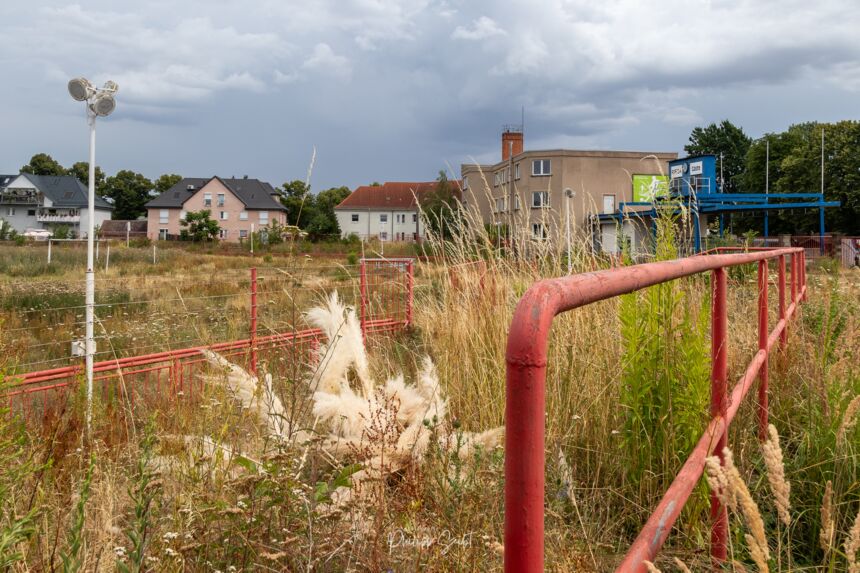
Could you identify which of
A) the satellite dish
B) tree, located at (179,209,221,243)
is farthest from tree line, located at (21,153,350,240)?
the satellite dish

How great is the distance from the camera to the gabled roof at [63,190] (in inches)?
3903

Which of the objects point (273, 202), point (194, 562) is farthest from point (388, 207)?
point (194, 562)

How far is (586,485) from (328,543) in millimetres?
1478

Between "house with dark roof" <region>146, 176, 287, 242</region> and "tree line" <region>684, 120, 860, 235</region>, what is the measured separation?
55358 millimetres

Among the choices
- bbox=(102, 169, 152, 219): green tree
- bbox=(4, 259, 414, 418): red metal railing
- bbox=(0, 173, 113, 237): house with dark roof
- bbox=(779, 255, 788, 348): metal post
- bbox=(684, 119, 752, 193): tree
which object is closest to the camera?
bbox=(779, 255, 788, 348): metal post

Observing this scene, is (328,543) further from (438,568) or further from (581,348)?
(581,348)

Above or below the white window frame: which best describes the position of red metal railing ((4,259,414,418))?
below

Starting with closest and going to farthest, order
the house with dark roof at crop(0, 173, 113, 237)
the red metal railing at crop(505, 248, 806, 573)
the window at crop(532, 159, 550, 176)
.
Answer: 1. the red metal railing at crop(505, 248, 806, 573)
2. the window at crop(532, 159, 550, 176)
3. the house with dark roof at crop(0, 173, 113, 237)

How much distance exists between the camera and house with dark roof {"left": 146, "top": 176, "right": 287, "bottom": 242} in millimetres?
91000

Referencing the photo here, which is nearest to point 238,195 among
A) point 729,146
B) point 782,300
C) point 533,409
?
point 729,146

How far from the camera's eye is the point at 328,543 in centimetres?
234

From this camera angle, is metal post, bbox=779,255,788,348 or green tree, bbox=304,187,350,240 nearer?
metal post, bbox=779,255,788,348

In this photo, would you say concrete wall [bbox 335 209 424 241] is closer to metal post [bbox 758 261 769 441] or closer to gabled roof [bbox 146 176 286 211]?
gabled roof [bbox 146 176 286 211]

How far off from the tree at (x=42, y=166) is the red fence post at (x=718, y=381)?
12992cm
